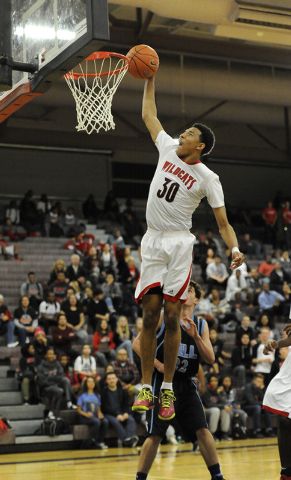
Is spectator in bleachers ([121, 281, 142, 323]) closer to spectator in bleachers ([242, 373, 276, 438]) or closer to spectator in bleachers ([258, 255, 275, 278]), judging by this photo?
spectator in bleachers ([242, 373, 276, 438])

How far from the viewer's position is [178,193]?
630cm

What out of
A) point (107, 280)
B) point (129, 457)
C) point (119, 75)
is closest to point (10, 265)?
point (107, 280)

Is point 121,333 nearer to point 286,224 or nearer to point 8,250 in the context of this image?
point 8,250

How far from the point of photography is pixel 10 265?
2000 centimetres

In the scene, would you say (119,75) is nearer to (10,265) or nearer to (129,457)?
(129,457)

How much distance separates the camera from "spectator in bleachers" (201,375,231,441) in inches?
593

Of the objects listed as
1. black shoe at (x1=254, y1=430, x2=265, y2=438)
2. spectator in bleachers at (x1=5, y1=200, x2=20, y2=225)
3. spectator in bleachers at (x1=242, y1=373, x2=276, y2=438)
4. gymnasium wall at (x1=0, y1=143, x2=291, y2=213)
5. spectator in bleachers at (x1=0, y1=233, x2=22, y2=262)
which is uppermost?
gymnasium wall at (x1=0, y1=143, x2=291, y2=213)

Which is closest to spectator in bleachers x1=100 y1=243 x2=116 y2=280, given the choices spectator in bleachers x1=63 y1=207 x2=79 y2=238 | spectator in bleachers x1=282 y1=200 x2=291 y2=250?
spectator in bleachers x1=63 y1=207 x2=79 y2=238

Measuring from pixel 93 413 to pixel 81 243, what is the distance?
8073 mm

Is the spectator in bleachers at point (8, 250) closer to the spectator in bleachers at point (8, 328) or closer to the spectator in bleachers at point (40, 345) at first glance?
Answer: the spectator in bleachers at point (8, 328)

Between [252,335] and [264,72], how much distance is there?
9.90 metres

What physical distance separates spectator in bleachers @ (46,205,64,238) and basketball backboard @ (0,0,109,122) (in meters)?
15.7

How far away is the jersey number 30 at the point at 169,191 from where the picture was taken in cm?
629

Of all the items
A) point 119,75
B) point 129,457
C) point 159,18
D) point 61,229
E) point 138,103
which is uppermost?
point 159,18
